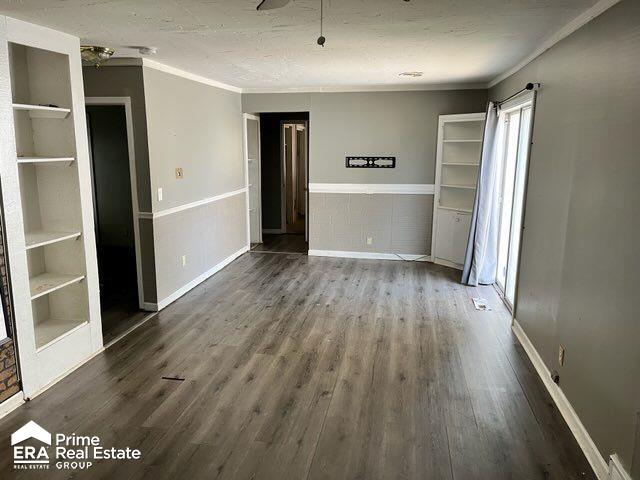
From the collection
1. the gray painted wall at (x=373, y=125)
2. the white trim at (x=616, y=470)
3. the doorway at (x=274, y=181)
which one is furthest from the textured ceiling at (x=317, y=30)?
the doorway at (x=274, y=181)

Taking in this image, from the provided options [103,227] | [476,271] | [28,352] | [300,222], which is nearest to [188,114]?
[103,227]

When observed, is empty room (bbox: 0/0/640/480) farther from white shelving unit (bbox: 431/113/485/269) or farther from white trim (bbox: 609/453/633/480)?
white shelving unit (bbox: 431/113/485/269)

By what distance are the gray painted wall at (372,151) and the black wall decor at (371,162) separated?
2.8 inches

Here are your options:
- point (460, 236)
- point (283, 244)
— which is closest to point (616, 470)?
point (460, 236)

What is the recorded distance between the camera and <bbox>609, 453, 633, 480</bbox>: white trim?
197cm

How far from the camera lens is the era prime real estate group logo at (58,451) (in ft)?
7.61

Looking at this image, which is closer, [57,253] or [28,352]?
[28,352]

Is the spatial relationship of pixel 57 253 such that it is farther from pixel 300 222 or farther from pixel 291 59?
pixel 300 222

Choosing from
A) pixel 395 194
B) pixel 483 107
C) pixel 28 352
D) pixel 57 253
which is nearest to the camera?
pixel 28 352

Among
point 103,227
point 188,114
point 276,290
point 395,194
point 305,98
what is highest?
point 305,98

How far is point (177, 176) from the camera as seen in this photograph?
4.76 meters

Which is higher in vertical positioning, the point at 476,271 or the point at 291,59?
the point at 291,59

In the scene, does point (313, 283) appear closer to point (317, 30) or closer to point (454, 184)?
point (454, 184)

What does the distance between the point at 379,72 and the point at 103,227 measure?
4360mm
